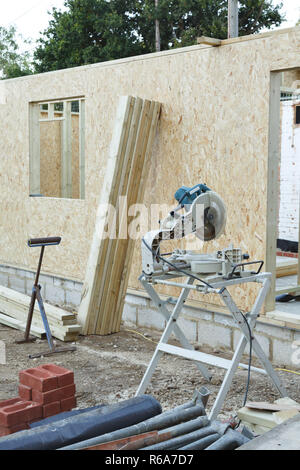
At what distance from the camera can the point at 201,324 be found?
6.99m

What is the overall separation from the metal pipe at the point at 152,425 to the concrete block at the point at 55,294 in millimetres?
5574

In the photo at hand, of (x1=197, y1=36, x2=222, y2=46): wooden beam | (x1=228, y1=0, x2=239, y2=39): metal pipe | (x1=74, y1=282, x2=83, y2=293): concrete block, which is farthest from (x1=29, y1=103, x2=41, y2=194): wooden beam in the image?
(x1=228, y1=0, x2=239, y2=39): metal pipe

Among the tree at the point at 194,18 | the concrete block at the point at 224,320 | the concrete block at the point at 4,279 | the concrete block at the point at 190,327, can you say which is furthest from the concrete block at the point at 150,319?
the tree at the point at 194,18

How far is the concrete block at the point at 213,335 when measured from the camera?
667 cm

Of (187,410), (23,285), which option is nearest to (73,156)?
(23,285)

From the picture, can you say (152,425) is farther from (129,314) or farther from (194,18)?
(194,18)

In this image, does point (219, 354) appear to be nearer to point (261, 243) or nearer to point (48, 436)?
point (261, 243)

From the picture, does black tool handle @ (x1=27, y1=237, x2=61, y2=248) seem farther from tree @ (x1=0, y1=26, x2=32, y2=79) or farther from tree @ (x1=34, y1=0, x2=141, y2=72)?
tree @ (x1=0, y1=26, x2=32, y2=79)

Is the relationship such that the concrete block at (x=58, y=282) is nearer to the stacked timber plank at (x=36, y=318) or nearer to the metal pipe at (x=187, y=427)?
the stacked timber plank at (x=36, y=318)

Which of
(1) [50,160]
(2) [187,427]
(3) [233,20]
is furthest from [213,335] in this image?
(1) [50,160]

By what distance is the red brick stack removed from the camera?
404 centimetres

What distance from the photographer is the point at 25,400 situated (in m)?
4.43

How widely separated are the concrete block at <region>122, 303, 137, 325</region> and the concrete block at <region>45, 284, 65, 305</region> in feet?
4.77

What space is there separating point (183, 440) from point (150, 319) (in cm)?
444
